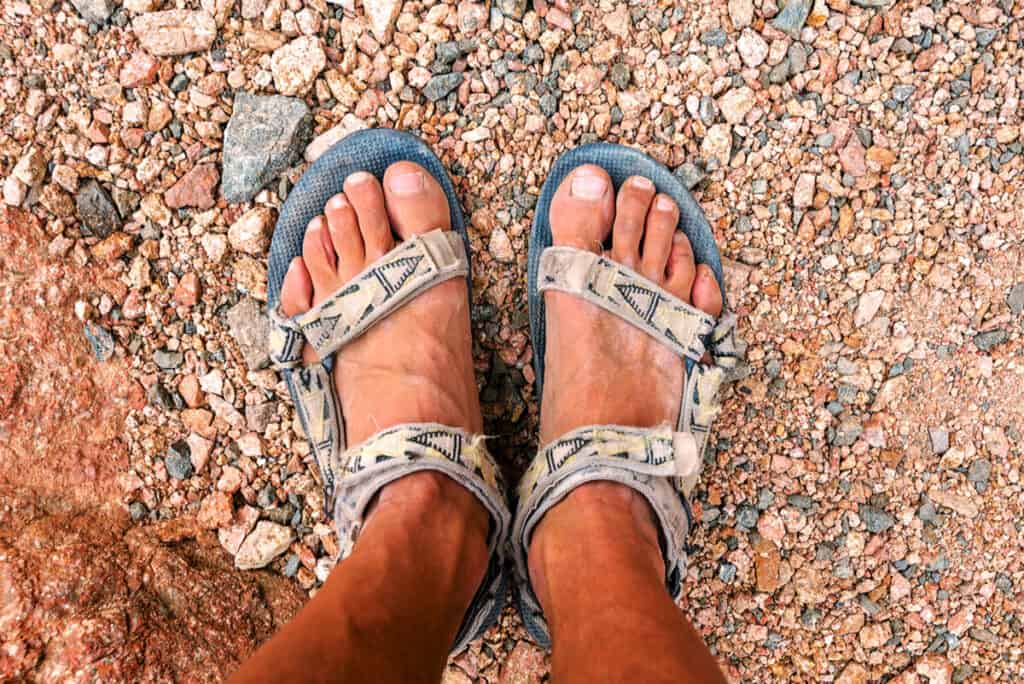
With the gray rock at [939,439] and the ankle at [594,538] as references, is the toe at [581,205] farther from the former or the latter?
the gray rock at [939,439]

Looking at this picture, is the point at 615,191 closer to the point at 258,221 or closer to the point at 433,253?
the point at 433,253

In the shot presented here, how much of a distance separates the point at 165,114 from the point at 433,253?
63cm

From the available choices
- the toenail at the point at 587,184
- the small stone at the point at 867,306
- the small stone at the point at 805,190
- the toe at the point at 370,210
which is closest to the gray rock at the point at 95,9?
the toe at the point at 370,210

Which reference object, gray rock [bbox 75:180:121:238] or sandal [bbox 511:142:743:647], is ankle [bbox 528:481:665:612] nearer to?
sandal [bbox 511:142:743:647]

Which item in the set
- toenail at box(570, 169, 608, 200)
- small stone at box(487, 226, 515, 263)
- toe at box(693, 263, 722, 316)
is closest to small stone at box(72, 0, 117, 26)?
small stone at box(487, 226, 515, 263)

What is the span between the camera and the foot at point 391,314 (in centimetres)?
143

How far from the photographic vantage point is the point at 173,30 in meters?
1.44

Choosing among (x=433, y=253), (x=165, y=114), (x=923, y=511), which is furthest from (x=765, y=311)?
(x=165, y=114)

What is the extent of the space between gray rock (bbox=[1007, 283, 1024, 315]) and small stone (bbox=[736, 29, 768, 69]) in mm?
694

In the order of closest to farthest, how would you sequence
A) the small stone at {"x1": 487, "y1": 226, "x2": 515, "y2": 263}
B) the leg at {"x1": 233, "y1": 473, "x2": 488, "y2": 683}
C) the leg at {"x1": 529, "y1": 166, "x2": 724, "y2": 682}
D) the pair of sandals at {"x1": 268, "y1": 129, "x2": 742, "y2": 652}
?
the leg at {"x1": 233, "y1": 473, "x2": 488, "y2": 683}, the leg at {"x1": 529, "y1": 166, "x2": 724, "y2": 682}, the pair of sandals at {"x1": 268, "y1": 129, "x2": 742, "y2": 652}, the small stone at {"x1": 487, "y1": 226, "x2": 515, "y2": 263}

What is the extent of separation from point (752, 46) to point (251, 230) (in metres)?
1.10

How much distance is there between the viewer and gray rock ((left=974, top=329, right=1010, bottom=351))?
145 centimetres

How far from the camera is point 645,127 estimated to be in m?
1.48

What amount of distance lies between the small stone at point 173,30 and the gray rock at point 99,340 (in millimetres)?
576
